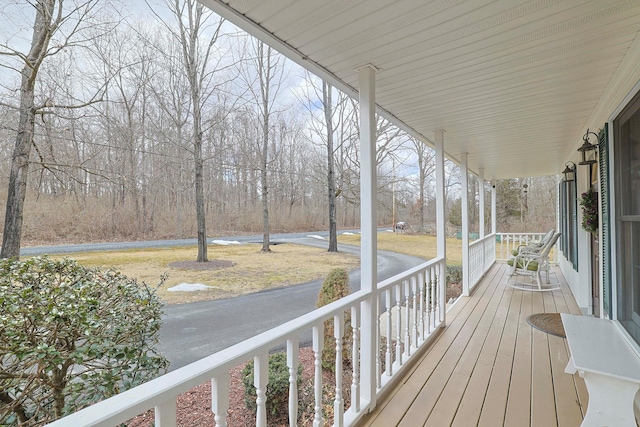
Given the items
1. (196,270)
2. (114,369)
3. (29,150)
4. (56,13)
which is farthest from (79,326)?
(196,270)

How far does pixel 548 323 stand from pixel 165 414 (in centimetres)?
427

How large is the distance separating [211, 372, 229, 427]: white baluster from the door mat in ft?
12.1

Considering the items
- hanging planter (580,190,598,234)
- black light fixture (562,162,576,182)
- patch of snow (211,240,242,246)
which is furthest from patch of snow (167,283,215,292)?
black light fixture (562,162,576,182)

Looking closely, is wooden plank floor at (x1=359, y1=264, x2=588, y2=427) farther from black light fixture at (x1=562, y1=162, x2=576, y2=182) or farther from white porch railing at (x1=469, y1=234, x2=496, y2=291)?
black light fixture at (x1=562, y1=162, x2=576, y2=182)

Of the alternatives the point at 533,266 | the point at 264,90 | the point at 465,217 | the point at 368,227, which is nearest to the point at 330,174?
the point at 264,90

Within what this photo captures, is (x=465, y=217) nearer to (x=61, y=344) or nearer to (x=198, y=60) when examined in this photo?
(x=61, y=344)

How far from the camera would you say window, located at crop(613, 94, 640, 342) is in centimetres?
200

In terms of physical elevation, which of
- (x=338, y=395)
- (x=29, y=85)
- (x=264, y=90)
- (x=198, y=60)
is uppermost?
(x=264, y=90)

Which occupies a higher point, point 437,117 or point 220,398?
point 437,117

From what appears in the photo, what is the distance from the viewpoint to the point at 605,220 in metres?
2.51

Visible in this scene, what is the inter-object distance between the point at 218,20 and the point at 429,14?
617 centimetres

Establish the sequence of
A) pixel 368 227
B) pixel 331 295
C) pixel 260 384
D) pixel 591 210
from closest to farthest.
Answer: pixel 260 384 < pixel 368 227 < pixel 331 295 < pixel 591 210

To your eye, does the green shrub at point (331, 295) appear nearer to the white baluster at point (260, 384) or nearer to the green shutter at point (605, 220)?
the white baluster at point (260, 384)

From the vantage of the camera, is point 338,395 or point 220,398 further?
point 338,395
